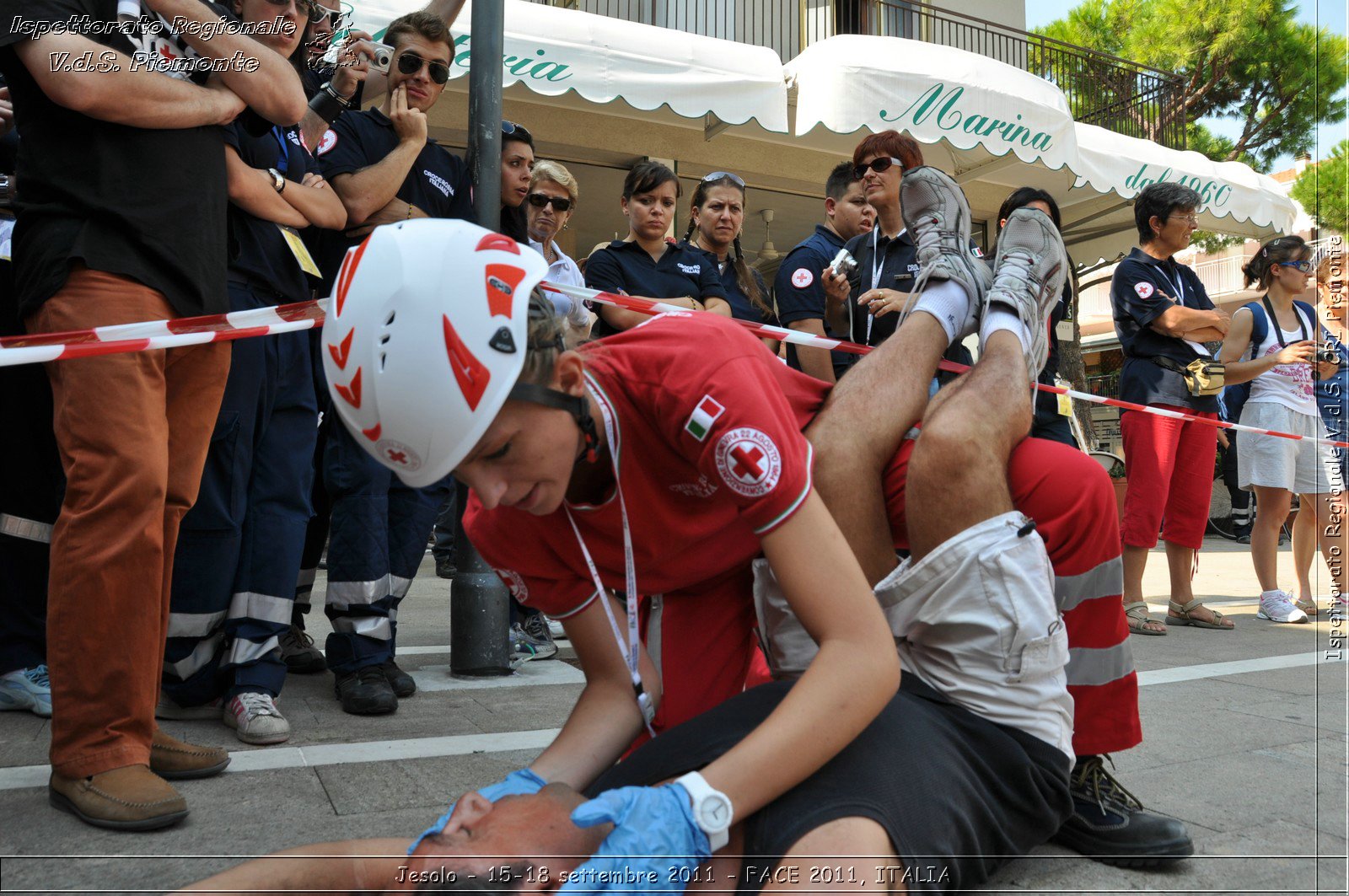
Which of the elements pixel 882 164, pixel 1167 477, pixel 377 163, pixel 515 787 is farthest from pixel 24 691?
pixel 1167 477

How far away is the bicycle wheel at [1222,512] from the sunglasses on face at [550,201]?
10.8 m

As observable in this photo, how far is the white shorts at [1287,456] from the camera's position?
5.70 m

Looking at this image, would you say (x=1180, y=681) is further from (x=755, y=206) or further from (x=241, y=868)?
(x=755, y=206)

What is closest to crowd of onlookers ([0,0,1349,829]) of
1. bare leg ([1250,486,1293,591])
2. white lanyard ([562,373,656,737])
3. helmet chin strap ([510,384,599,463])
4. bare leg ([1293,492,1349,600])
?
helmet chin strap ([510,384,599,463])

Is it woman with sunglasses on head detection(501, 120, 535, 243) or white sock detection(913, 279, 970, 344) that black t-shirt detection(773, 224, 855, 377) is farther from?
white sock detection(913, 279, 970, 344)

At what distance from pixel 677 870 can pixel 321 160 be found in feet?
9.68

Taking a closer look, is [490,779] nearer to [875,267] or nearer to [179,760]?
[179,760]

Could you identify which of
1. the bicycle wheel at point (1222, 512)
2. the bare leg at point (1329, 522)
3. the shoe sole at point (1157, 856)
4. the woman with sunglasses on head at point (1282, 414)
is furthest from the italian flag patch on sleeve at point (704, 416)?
the bicycle wheel at point (1222, 512)

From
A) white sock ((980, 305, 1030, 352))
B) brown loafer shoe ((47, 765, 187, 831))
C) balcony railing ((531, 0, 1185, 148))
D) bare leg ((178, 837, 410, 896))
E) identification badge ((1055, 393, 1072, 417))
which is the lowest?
brown loafer shoe ((47, 765, 187, 831))

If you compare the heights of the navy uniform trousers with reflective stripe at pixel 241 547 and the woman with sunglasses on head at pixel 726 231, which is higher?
the woman with sunglasses on head at pixel 726 231

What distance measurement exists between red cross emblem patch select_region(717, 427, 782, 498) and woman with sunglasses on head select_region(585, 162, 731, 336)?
3.07 metres

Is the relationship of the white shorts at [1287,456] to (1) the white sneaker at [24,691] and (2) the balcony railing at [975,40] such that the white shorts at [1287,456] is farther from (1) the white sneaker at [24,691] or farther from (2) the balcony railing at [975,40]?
(2) the balcony railing at [975,40]

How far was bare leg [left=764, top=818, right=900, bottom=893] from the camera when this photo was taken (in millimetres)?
1330

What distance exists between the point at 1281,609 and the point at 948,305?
14.3ft
